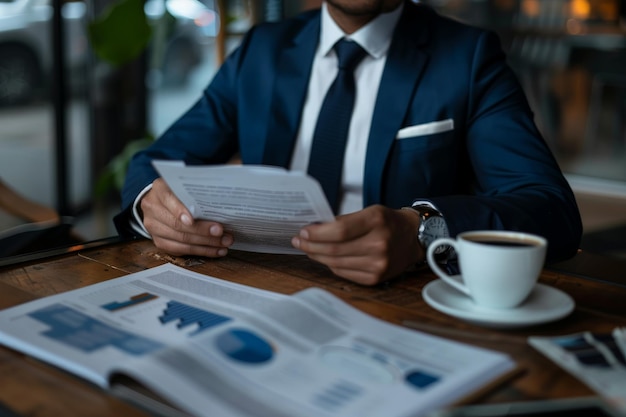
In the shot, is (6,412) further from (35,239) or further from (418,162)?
(418,162)

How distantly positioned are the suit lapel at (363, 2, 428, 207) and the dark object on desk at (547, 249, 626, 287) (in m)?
0.45

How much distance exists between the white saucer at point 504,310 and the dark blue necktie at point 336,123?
0.62 metres

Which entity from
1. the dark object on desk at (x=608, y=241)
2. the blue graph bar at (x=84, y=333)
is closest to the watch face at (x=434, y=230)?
the blue graph bar at (x=84, y=333)

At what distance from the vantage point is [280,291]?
3.55ft

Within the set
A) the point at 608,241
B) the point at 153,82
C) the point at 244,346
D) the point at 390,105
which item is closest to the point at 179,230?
the point at 244,346

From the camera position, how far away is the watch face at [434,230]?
47.2 inches

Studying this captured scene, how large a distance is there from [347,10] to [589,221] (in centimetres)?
283

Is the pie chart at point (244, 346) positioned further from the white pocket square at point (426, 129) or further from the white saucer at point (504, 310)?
the white pocket square at point (426, 129)

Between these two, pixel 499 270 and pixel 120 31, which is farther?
pixel 120 31

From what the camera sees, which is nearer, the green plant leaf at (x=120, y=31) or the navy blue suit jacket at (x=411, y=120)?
the navy blue suit jacket at (x=411, y=120)

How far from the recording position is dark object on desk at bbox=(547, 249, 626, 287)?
46.9 inches

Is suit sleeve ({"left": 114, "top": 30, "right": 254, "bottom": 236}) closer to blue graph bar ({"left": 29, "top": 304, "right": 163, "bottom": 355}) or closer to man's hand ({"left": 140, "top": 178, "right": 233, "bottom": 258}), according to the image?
man's hand ({"left": 140, "top": 178, "right": 233, "bottom": 258})

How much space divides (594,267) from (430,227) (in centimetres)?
29

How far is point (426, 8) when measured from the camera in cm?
176
